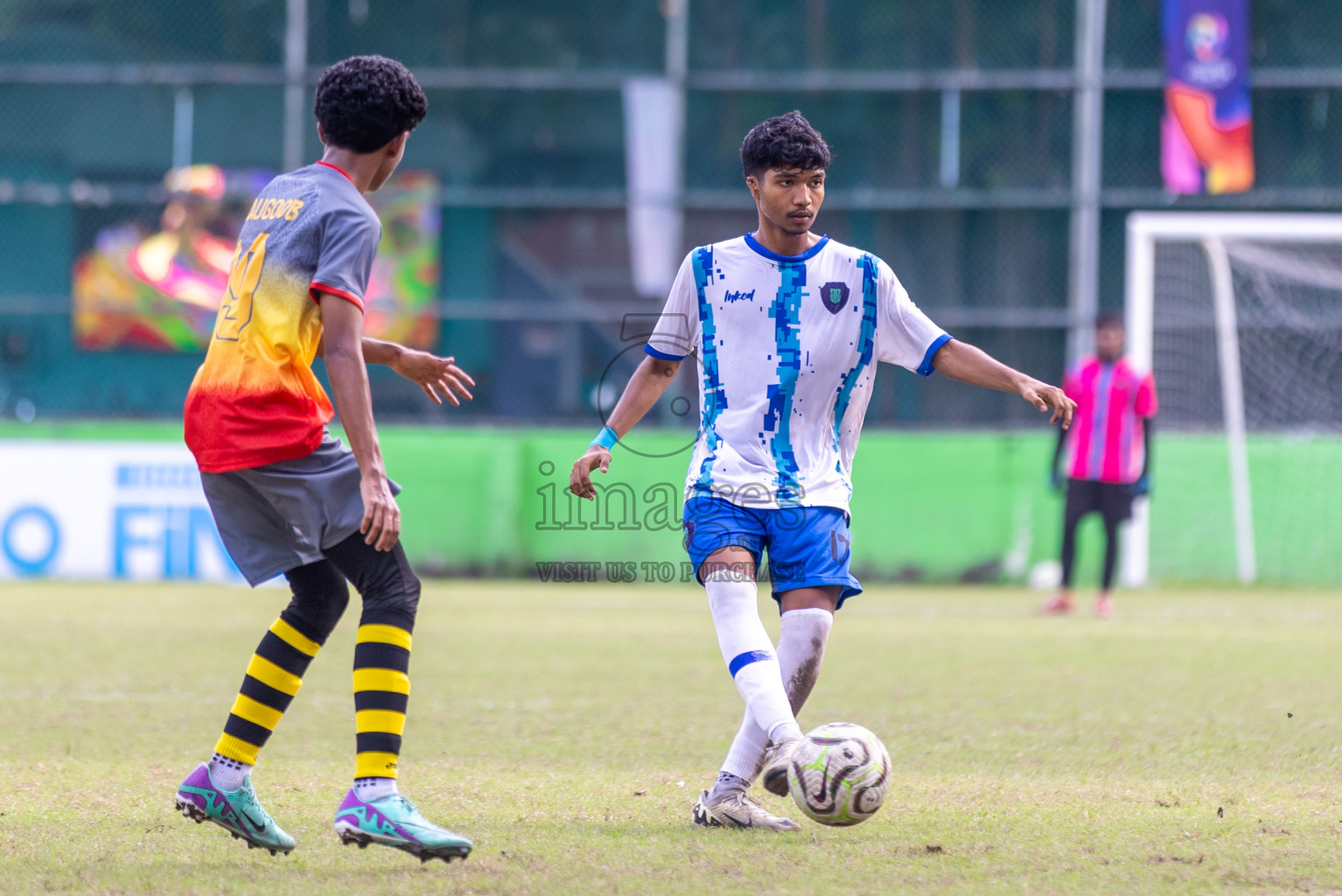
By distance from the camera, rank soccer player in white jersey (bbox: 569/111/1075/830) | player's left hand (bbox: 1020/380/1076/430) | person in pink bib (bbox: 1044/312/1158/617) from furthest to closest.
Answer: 1. person in pink bib (bbox: 1044/312/1158/617)
2. soccer player in white jersey (bbox: 569/111/1075/830)
3. player's left hand (bbox: 1020/380/1076/430)

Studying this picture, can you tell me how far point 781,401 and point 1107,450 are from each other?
302 inches

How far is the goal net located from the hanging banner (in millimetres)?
674

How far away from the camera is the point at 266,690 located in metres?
4.07

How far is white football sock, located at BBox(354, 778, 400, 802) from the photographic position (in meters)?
3.73

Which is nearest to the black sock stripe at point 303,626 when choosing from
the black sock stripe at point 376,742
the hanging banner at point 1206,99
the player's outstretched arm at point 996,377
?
the black sock stripe at point 376,742

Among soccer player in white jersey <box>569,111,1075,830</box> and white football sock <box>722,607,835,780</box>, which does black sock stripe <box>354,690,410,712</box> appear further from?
white football sock <box>722,607,835,780</box>

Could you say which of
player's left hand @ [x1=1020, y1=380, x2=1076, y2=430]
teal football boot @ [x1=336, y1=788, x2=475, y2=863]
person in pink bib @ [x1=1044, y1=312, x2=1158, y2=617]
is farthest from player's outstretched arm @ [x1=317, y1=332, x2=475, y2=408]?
person in pink bib @ [x1=1044, y1=312, x2=1158, y2=617]

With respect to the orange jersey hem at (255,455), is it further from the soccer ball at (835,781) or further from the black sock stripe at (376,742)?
the soccer ball at (835,781)

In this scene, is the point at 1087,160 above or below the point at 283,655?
above

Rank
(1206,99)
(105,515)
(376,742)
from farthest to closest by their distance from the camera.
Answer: (1206,99), (105,515), (376,742)

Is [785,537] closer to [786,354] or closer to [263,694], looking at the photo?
[786,354]

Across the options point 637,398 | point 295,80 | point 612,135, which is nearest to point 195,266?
point 295,80

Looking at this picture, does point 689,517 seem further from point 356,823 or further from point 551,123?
point 551,123

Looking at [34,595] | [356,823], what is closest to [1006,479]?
[34,595]
